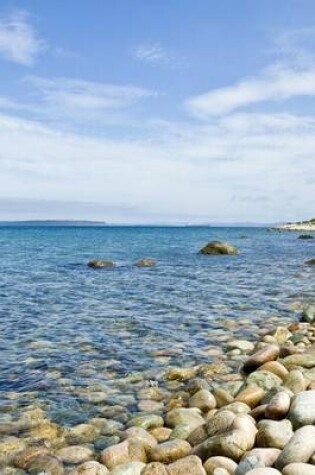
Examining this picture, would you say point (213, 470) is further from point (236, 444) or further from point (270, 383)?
point (270, 383)

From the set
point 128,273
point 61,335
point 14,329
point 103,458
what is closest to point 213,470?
point 103,458

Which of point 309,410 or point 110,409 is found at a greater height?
point 309,410

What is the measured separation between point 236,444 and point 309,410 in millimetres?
1136

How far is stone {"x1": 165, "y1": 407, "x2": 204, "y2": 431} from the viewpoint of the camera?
8.27 m

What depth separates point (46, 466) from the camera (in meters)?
7.11

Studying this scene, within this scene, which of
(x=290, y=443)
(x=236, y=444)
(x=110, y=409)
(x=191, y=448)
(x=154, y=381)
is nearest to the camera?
(x=290, y=443)

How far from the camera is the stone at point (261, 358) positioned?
11.1 metres

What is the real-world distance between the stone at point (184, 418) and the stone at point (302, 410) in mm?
1575

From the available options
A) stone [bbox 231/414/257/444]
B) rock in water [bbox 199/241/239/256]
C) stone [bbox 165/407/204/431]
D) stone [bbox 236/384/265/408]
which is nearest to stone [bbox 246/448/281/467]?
stone [bbox 231/414/257/444]

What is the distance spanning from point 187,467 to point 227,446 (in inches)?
23.8

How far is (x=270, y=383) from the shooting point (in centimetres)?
962

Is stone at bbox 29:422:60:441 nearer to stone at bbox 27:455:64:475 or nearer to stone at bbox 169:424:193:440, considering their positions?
stone at bbox 27:455:64:475

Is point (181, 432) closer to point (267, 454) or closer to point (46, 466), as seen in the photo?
point (267, 454)

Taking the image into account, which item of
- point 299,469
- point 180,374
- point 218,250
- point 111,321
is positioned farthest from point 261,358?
point 218,250
